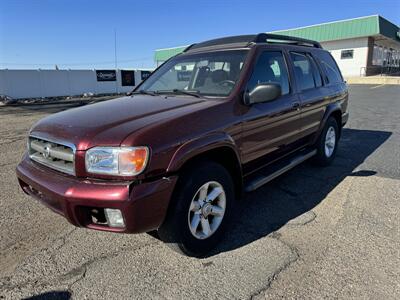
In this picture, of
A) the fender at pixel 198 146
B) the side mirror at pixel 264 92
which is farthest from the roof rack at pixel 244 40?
the fender at pixel 198 146

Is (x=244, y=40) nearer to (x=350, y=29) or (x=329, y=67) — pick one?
(x=329, y=67)

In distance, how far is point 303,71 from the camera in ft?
15.9

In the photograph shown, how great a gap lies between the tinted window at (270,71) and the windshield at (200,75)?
194 millimetres

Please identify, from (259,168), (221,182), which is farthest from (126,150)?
(259,168)

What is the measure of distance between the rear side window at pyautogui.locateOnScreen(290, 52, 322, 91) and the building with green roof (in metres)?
32.5

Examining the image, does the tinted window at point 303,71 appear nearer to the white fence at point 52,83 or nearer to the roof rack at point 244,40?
the roof rack at point 244,40

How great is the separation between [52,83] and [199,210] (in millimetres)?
22970

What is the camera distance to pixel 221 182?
3.15 m

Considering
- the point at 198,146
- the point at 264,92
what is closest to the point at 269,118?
the point at 264,92

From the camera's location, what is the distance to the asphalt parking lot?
262cm

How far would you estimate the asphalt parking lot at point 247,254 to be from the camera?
8.61 feet

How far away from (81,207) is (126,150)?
58 cm

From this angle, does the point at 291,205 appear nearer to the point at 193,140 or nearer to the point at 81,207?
the point at 193,140

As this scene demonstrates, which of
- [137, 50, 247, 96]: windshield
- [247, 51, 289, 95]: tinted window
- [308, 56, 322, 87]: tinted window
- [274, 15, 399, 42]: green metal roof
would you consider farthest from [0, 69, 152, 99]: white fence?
[274, 15, 399, 42]: green metal roof
